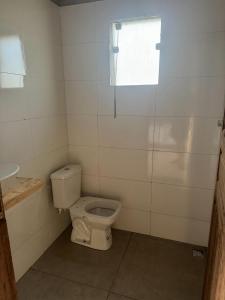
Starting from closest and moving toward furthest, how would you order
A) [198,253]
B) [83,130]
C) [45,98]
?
[45,98], [198,253], [83,130]

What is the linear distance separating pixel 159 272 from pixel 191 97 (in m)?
1.52

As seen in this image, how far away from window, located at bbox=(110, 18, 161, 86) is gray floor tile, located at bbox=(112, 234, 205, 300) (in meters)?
1.60

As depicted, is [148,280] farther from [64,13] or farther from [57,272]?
[64,13]

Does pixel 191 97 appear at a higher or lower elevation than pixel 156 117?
higher

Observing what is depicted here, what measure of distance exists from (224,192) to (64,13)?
80.2 inches

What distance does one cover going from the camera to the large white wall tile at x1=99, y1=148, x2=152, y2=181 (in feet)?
6.87

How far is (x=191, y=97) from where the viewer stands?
1.82 meters

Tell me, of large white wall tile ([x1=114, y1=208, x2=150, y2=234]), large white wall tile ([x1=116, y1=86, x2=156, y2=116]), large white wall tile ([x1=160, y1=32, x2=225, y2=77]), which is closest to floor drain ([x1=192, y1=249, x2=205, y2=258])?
large white wall tile ([x1=114, y1=208, x2=150, y2=234])

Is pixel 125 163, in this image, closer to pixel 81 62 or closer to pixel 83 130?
pixel 83 130

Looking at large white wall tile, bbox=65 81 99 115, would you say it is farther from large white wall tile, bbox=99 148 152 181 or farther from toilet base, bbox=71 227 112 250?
toilet base, bbox=71 227 112 250

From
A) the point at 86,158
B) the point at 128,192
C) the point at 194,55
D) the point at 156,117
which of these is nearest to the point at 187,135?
the point at 156,117

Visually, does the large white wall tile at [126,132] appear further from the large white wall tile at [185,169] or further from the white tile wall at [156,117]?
the large white wall tile at [185,169]

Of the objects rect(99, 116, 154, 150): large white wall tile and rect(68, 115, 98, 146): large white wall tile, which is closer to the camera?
rect(99, 116, 154, 150): large white wall tile

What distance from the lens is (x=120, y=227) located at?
2367 millimetres
